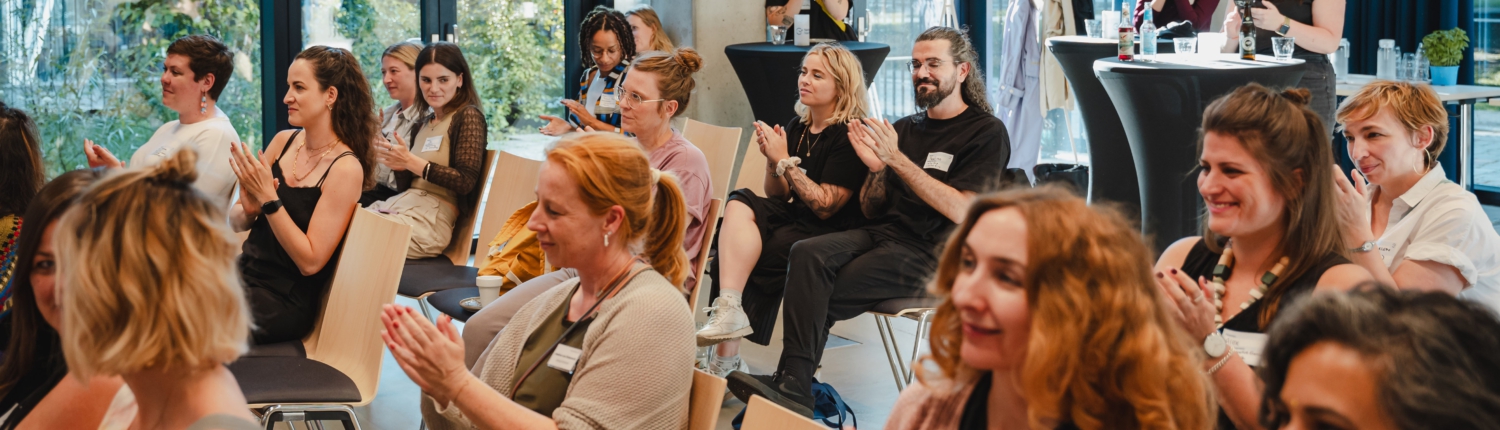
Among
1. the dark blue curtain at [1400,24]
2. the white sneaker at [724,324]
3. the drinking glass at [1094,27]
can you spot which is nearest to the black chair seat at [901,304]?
the white sneaker at [724,324]

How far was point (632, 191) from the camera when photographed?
2.02 metres

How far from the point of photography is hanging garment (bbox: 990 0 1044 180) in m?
6.84

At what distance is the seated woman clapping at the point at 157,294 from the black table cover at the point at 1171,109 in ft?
9.72

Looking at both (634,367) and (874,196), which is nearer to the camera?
(634,367)

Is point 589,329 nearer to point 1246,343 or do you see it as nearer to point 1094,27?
point 1246,343

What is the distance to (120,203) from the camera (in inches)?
50.9

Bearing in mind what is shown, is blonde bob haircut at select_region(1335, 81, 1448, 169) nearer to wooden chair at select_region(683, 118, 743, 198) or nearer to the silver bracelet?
the silver bracelet

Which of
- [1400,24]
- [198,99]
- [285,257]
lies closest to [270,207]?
[285,257]

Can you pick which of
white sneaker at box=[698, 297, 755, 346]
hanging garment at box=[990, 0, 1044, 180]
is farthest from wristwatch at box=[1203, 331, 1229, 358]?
hanging garment at box=[990, 0, 1044, 180]

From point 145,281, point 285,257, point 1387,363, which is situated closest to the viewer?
point 1387,363

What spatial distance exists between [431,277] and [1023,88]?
4.17m

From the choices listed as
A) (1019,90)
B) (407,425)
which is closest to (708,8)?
(1019,90)

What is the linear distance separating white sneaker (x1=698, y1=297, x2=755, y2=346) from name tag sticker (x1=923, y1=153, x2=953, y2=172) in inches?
27.9

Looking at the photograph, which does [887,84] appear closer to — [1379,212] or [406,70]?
[406,70]
